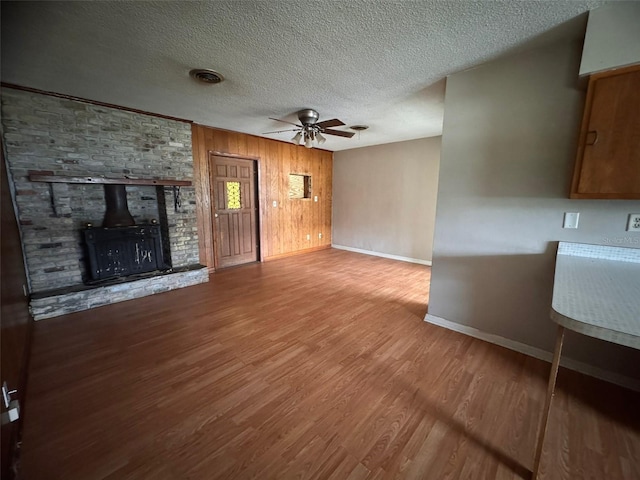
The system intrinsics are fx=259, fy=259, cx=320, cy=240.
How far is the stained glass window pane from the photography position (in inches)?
188

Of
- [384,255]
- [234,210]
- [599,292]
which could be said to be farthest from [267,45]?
[384,255]

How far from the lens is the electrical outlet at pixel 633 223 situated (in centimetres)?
174

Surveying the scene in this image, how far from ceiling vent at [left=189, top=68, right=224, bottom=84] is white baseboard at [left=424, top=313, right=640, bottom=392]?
3.20 metres

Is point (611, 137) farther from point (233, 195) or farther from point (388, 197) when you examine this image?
point (233, 195)

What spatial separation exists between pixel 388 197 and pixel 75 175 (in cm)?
506

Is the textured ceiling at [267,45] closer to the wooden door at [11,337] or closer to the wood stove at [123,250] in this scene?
the wooden door at [11,337]

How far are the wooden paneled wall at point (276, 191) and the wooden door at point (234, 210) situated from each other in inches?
5.1

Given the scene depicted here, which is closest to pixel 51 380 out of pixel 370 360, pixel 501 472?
pixel 370 360

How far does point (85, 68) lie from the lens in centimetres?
228

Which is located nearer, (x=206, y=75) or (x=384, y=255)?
(x=206, y=75)

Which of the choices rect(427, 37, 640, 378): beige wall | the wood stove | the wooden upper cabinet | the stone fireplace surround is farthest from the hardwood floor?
the wooden upper cabinet

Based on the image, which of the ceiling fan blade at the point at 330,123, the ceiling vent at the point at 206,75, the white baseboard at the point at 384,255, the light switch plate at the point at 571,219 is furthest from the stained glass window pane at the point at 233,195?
the light switch plate at the point at 571,219

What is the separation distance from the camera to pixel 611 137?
1.65 meters

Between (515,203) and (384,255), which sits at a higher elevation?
(515,203)
